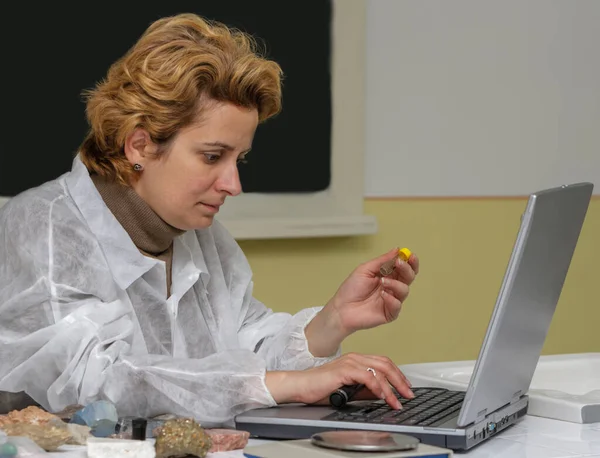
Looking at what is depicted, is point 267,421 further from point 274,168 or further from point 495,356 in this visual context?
point 274,168

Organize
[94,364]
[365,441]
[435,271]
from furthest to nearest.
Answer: [435,271], [94,364], [365,441]

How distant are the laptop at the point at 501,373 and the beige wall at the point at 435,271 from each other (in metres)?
1.51

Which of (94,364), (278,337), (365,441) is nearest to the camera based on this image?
(365,441)

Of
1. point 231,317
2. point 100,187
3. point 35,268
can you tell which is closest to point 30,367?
point 35,268

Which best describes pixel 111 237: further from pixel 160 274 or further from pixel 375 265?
pixel 375 265

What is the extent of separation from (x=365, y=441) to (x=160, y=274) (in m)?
0.69

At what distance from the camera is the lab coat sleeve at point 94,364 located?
4.83 ft

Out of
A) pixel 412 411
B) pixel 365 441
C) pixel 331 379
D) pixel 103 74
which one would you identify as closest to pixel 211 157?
pixel 331 379

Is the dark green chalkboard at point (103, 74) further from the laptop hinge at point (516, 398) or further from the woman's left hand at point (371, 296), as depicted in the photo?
the laptop hinge at point (516, 398)

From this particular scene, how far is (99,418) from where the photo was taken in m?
1.29

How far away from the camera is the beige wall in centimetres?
302

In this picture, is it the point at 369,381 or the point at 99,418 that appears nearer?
the point at 99,418

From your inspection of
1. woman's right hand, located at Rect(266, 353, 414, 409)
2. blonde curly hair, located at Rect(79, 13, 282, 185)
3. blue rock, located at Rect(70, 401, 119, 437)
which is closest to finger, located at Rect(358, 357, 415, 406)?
woman's right hand, located at Rect(266, 353, 414, 409)

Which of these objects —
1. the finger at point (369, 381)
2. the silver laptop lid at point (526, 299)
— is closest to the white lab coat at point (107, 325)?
the finger at point (369, 381)
